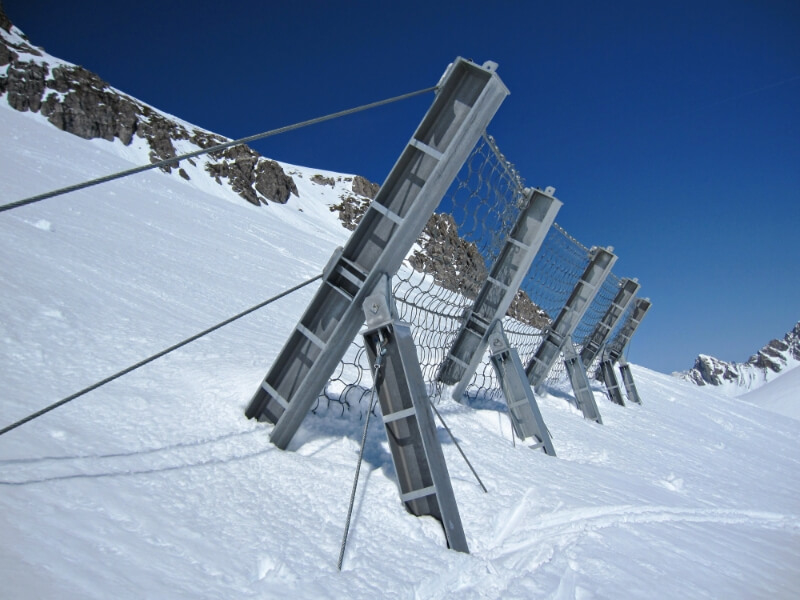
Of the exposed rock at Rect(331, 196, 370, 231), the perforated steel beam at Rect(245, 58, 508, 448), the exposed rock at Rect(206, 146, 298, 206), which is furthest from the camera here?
the exposed rock at Rect(331, 196, 370, 231)

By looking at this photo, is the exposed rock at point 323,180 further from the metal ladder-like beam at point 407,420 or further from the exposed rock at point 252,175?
the metal ladder-like beam at point 407,420

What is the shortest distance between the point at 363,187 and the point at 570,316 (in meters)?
50.9

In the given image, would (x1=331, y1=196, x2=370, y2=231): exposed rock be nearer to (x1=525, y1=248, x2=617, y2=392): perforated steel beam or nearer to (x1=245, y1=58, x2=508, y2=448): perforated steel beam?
(x1=525, y1=248, x2=617, y2=392): perforated steel beam

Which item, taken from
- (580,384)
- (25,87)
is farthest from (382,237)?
(25,87)

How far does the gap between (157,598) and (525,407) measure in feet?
11.5

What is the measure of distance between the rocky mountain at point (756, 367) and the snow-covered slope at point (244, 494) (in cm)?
19812

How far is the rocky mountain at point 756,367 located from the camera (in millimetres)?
172125

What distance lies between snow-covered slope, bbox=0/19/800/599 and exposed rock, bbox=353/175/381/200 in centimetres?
5100

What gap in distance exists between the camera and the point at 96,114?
32.0 meters

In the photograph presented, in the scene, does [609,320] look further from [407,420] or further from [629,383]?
[407,420]

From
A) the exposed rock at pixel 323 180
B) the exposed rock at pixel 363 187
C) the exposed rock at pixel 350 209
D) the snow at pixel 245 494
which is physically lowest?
the snow at pixel 245 494

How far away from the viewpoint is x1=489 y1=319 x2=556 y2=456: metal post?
4.32m

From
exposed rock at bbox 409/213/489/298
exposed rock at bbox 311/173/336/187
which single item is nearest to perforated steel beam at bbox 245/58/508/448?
exposed rock at bbox 409/213/489/298

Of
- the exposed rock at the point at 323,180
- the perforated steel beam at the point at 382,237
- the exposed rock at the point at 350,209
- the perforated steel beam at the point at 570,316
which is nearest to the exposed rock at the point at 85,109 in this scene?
the exposed rock at the point at 350,209
